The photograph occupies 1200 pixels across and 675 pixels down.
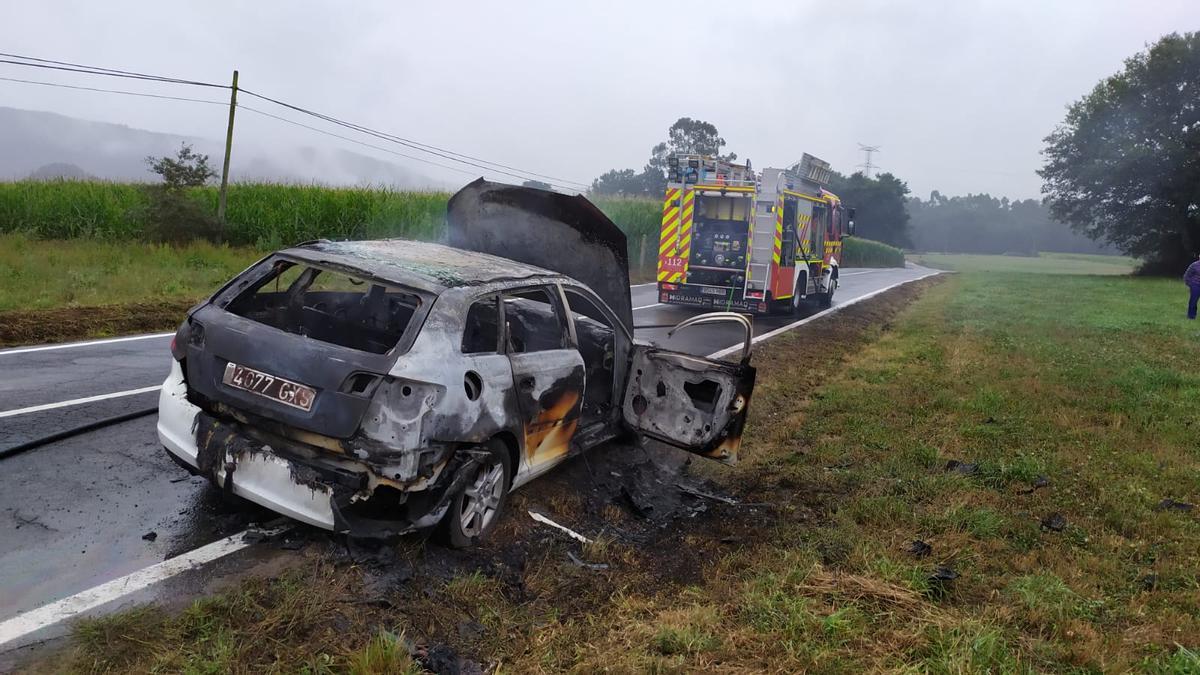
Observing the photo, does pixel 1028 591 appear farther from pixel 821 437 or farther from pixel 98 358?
pixel 98 358

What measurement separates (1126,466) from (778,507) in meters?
3.07

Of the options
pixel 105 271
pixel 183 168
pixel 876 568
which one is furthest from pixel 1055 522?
pixel 183 168

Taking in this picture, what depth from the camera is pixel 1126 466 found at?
620 cm

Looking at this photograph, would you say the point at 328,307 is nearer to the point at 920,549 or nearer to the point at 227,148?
the point at 920,549

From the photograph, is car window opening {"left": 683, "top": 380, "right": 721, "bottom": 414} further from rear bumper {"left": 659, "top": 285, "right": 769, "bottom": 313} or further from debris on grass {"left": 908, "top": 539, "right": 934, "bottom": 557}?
rear bumper {"left": 659, "top": 285, "right": 769, "bottom": 313}

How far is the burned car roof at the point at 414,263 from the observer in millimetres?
4219

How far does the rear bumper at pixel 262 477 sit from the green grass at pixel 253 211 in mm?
14717

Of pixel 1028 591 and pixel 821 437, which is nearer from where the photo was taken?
pixel 1028 591

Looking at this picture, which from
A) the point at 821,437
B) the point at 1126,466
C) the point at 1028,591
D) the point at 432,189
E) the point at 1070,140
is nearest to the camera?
the point at 1028,591

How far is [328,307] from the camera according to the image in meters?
5.29

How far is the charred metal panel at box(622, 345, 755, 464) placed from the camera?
211 inches

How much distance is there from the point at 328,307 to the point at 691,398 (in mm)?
2573

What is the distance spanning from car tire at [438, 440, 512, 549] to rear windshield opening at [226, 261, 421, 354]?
1155 millimetres

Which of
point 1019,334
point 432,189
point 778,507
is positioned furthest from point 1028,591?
point 432,189
